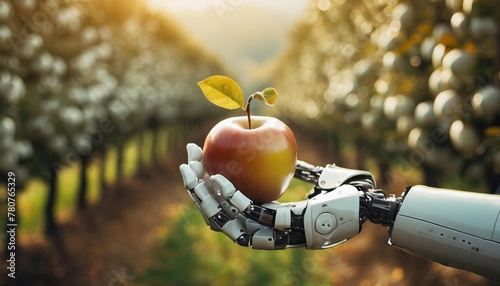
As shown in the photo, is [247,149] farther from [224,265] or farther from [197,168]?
[224,265]

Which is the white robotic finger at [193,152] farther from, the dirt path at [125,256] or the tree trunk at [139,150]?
the tree trunk at [139,150]

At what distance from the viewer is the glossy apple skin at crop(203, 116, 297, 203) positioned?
2.61m

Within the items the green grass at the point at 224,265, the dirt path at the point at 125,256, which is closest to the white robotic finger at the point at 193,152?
the dirt path at the point at 125,256

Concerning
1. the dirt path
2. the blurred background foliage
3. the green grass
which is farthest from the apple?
the green grass

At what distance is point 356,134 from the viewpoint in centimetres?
1205

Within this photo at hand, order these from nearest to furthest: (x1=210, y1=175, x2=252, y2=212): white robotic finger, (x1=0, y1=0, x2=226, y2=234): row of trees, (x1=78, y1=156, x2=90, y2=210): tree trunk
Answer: (x1=210, y1=175, x2=252, y2=212): white robotic finger < (x1=0, y1=0, x2=226, y2=234): row of trees < (x1=78, y1=156, x2=90, y2=210): tree trunk

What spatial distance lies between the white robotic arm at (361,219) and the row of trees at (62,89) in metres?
4.31

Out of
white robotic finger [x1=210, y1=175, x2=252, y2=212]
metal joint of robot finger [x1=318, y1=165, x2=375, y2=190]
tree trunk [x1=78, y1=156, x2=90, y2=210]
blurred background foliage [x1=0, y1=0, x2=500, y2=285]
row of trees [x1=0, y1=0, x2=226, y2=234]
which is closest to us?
white robotic finger [x1=210, y1=175, x2=252, y2=212]

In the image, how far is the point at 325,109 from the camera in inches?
589

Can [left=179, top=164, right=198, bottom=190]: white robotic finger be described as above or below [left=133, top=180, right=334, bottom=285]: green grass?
above

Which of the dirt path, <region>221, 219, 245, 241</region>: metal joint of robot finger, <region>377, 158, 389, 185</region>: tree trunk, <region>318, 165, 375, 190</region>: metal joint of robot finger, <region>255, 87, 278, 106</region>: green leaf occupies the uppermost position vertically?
<region>255, 87, 278, 106</region>: green leaf

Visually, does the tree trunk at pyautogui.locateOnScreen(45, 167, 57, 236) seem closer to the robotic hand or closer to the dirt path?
the dirt path

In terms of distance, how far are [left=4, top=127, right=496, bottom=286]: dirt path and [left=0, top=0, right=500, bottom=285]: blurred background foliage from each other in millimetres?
131

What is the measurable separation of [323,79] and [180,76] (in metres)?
10.6
